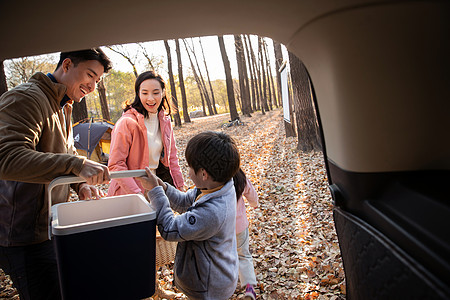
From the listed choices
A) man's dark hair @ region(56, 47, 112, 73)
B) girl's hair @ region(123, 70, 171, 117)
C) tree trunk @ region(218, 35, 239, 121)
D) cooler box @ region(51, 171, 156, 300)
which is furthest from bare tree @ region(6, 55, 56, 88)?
cooler box @ region(51, 171, 156, 300)

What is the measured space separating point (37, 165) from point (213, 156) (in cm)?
88

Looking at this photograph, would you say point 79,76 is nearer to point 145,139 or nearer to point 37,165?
point 37,165

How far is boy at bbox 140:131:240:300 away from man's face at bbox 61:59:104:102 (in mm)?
805

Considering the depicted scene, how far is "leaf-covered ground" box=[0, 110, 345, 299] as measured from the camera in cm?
327

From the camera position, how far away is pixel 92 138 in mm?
7898

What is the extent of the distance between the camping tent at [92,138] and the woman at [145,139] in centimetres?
512

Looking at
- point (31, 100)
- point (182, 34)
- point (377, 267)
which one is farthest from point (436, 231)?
point (31, 100)

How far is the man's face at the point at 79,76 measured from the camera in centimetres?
Answer: 200

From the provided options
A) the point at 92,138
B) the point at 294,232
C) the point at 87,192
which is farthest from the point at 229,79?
the point at 87,192

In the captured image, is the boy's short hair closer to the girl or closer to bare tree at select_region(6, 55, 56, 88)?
the girl

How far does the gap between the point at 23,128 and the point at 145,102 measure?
158 centimetres

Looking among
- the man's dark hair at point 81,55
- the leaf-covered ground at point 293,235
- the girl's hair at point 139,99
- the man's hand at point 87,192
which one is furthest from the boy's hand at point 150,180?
the leaf-covered ground at point 293,235

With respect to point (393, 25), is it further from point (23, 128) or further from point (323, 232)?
point (323, 232)

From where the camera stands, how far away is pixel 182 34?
1.20m
